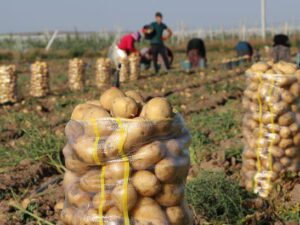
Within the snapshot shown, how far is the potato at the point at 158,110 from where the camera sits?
2549mm

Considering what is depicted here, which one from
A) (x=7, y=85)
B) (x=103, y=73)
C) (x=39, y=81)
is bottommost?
(x=103, y=73)

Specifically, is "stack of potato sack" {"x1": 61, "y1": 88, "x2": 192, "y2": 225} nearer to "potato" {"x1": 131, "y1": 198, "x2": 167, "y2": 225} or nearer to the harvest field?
"potato" {"x1": 131, "y1": 198, "x2": 167, "y2": 225}

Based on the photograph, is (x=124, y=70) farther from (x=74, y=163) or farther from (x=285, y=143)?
(x=74, y=163)

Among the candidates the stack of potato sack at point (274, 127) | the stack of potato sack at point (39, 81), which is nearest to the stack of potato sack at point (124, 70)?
the stack of potato sack at point (39, 81)

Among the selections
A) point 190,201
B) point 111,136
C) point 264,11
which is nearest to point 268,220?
point 190,201

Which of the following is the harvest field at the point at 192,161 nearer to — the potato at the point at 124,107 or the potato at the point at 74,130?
the potato at the point at 74,130

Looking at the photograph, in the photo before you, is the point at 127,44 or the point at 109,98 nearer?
the point at 109,98

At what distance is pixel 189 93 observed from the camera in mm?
10523

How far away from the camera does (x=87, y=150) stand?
2504 mm

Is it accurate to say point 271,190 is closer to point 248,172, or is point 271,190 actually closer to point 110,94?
point 248,172

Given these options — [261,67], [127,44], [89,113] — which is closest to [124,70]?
[127,44]

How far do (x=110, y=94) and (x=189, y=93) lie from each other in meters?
7.86

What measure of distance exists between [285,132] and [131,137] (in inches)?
89.7

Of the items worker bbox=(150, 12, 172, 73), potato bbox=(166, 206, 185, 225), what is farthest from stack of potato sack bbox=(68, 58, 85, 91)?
potato bbox=(166, 206, 185, 225)
